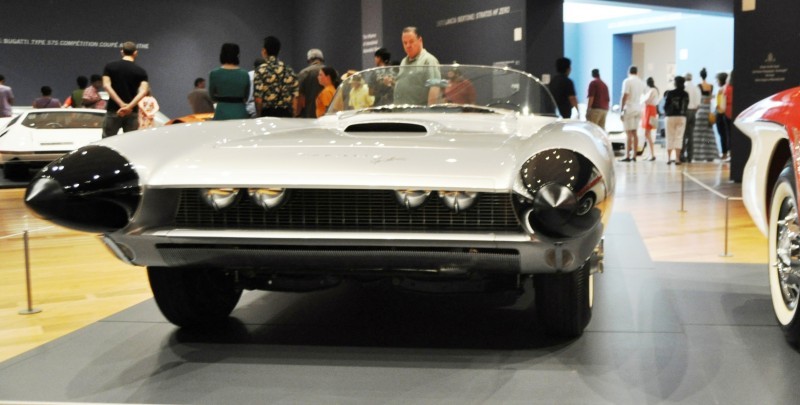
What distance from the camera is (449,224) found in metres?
2.62

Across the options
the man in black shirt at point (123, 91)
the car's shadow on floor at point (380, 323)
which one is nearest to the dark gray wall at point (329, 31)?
the man in black shirt at point (123, 91)

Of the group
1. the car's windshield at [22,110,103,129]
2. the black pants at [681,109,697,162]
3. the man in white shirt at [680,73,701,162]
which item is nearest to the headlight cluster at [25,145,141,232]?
the car's windshield at [22,110,103,129]

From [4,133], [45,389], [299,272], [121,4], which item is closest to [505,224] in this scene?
[299,272]

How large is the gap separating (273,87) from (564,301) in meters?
3.71

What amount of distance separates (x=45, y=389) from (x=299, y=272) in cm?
90

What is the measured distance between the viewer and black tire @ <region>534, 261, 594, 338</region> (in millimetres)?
2889

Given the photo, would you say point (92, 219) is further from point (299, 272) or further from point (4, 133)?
point (4, 133)

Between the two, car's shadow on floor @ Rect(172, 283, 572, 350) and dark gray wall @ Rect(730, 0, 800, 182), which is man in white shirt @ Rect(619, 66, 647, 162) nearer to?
dark gray wall @ Rect(730, 0, 800, 182)

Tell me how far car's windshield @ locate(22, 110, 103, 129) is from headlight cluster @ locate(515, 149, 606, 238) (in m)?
10.0

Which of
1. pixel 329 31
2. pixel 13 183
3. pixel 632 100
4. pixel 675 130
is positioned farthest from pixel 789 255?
pixel 329 31

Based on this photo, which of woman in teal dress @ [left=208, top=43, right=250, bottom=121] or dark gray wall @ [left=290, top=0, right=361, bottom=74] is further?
dark gray wall @ [left=290, top=0, right=361, bottom=74]

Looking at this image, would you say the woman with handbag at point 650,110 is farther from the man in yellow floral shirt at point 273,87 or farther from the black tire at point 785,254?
the black tire at point 785,254

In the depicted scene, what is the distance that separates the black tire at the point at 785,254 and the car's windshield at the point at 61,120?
9.96 meters

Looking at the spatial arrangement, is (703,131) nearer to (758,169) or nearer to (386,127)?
(758,169)
